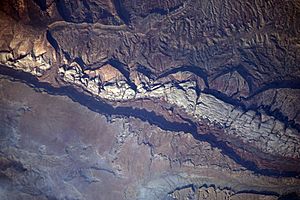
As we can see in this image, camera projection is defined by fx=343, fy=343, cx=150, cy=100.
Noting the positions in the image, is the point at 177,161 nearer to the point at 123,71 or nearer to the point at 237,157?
the point at 237,157

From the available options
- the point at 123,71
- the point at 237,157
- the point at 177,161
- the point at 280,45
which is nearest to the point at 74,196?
the point at 177,161

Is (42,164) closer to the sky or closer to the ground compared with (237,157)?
closer to the ground

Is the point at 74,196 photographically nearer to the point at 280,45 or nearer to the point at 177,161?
the point at 177,161

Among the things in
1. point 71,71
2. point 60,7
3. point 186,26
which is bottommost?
point 71,71

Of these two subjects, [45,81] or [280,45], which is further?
[280,45]

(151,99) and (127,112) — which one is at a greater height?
(151,99)
